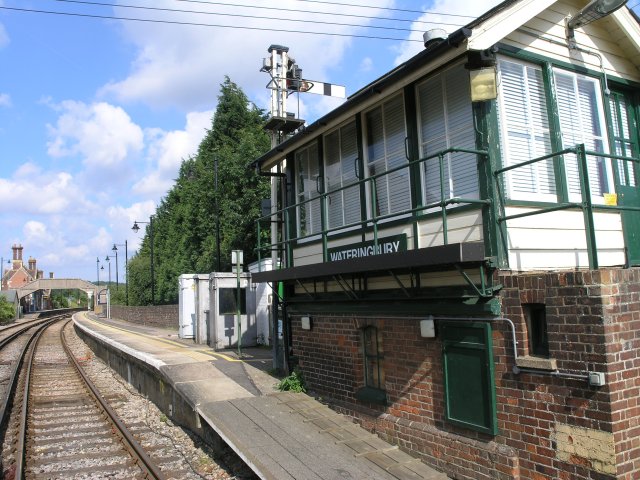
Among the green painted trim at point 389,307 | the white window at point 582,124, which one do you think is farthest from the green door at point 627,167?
the green painted trim at point 389,307

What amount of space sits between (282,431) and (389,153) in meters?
4.43

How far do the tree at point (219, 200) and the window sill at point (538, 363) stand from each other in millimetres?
14358

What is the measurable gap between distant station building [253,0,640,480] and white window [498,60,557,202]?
22mm

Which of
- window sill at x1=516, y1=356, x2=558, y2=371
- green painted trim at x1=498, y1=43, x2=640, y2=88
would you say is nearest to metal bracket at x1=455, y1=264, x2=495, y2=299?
window sill at x1=516, y1=356, x2=558, y2=371

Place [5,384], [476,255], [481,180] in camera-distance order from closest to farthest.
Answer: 1. [476,255]
2. [481,180]
3. [5,384]

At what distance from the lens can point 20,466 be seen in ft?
25.7

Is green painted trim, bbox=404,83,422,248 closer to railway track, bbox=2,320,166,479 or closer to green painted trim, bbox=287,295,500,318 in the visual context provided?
green painted trim, bbox=287,295,500,318

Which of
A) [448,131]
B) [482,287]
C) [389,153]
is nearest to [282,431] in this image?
[482,287]

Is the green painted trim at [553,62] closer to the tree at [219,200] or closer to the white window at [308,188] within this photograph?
the white window at [308,188]

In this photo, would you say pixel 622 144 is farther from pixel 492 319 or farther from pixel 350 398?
pixel 350 398

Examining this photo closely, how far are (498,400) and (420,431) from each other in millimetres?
1412

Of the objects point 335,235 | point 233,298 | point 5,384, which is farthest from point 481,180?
point 5,384

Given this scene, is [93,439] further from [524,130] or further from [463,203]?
[524,130]

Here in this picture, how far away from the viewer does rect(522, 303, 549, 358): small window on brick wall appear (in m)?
5.46
